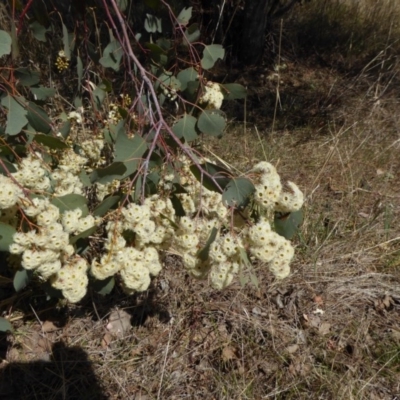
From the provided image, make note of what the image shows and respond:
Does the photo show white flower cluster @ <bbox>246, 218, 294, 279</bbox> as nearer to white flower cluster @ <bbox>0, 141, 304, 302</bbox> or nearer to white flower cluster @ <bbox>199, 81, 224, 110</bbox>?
white flower cluster @ <bbox>0, 141, 304, 302</bbox>

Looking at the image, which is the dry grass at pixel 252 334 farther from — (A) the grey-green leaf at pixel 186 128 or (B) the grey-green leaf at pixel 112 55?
(B) the grey-green leaf at pixel 112 55

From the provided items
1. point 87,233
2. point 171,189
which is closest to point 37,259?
point 87,233

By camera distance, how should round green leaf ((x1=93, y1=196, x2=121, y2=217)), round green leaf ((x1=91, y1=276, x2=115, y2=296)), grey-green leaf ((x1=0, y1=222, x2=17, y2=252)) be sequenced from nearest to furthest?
grey-green leaf ((x1=0, y1=222, x2=17, y2=252)) < round green leaf ((x1=93, y1=196, x2=121, y2=217)) < round green leaf ((x1=91, y1=276, x2=115, y2=296))

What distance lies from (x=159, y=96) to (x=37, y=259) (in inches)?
45.7

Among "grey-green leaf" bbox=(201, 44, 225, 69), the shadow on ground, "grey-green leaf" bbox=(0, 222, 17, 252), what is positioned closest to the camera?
"grey-green leaf" bbox=(0, 222, 17, 252)

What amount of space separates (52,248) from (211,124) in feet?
2.46

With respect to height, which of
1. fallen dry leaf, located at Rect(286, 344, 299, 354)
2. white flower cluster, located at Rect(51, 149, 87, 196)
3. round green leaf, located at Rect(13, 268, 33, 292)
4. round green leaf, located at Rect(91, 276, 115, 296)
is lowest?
fallen dry leaf, located at Rect(286, 344, 299, 354)

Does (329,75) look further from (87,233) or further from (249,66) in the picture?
(87,233)

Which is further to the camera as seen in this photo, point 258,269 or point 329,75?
point 329,75

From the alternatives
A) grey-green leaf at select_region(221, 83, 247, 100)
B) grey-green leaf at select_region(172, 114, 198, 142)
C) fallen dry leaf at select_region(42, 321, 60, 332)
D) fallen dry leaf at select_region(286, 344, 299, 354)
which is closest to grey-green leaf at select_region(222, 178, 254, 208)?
grey-green leaf at select_region(172, 114, 198, 142)

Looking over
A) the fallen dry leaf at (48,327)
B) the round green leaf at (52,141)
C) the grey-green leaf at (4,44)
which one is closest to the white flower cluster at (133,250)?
the round green leaf at (52,141)

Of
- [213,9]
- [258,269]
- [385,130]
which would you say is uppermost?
[213,9]

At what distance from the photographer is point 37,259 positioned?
1203 millimetres

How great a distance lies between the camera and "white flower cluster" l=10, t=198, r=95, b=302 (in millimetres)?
1206
